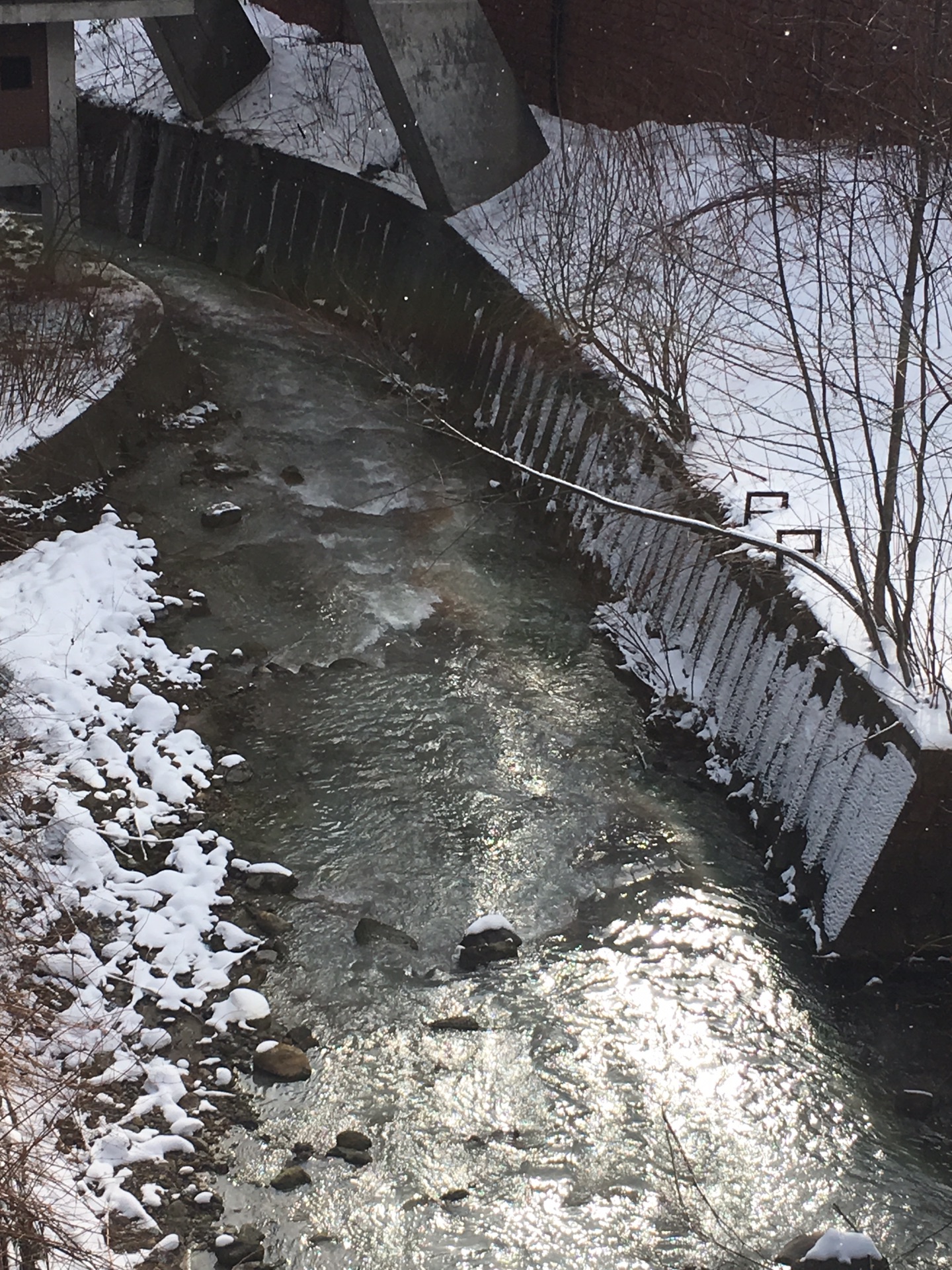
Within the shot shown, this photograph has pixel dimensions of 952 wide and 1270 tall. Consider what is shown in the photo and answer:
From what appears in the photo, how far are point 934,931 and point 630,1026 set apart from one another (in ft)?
5.51

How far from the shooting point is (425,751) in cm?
874

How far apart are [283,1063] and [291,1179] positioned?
0.65 m

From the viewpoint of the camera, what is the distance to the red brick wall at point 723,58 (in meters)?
11.7

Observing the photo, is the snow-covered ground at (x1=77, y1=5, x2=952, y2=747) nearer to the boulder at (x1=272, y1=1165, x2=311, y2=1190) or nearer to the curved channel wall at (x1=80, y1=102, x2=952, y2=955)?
the curved channel wall at (x1=80, y1=102, x2=952, y2=955)

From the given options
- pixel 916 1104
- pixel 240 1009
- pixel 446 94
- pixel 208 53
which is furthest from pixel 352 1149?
pixel 208 53

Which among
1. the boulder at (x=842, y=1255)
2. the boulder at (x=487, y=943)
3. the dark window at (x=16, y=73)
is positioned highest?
the dark window at (x=16, y=73)

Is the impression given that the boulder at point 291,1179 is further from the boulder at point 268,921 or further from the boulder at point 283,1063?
the boulder at point 268,921

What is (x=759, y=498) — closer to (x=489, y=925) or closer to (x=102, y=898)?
(x=489, y=925)

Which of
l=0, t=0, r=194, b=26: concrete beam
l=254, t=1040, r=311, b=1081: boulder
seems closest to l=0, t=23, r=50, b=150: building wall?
l=0, t=0, r=194, b=26: concrete beam

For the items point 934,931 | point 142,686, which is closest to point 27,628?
point 142,686

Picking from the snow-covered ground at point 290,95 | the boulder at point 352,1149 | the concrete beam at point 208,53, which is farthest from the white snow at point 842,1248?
the concrete beam at point 208,53

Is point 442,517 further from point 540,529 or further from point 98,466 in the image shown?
point 98,466

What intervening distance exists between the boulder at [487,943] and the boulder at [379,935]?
0.27 metres

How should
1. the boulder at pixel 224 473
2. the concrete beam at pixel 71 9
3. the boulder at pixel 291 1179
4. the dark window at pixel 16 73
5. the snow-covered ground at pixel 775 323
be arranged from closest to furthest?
the boulder at pixel 291 1179 < the snow-covered ground at pixel 775 323 < the boulder at pixel 224 473 < the concrete beam at pixel 71 9 < the dark window at pixel 16 73
